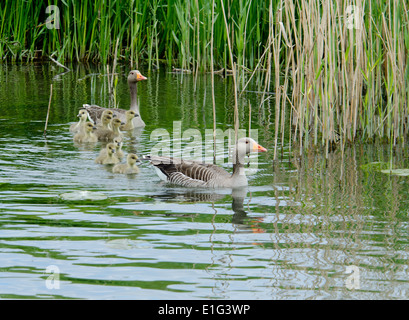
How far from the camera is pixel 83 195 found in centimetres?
838

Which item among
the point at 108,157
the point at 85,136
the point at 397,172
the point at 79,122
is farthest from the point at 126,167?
the point at 397,172

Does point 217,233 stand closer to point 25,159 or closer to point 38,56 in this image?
point 25,159

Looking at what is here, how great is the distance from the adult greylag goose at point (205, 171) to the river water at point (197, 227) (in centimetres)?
14

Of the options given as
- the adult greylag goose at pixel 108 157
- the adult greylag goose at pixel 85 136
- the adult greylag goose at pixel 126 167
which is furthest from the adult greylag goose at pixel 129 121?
the adult greylag goose at pixel 126 167

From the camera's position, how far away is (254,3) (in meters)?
15.9

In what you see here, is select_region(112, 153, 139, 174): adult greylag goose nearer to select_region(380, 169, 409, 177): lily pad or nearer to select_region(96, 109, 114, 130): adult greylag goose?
select_region(96, 109, 114, 130): adult greylag goose

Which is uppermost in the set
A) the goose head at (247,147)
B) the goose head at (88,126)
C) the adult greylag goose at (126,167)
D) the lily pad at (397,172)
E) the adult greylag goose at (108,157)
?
the goose head at (88,126)

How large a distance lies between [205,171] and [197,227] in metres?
1.97

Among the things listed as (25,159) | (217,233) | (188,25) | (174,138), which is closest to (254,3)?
(188,25)

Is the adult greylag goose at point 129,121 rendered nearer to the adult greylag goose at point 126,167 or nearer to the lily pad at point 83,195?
the adult greylag goose at point 126,167

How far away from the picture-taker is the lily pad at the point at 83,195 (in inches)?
326

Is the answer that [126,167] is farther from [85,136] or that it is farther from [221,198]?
[85,136]

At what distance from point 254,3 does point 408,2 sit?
20.9 feet
